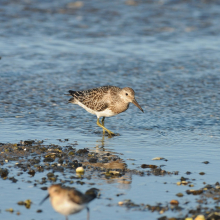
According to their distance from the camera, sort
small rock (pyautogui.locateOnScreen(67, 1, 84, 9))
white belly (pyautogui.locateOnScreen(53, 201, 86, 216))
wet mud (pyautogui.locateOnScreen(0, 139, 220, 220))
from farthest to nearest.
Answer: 1. small rock (pyautogui.locateOnScreen(67, 1, 84, 9))
2. wet mud (pyautogui.locateOnScreen(0, 139, 220, 220))
3. white belly (pyautogui.locateOnScreen(53, 201, 86, 216))

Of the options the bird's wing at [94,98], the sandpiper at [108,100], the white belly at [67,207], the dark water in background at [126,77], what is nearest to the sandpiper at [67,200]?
the white belly at [67,207]

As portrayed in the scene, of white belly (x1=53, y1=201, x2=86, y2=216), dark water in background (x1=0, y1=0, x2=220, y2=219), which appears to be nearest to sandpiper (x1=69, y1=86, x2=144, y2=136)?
dark water in background (x1=0, y1=0, x2=220, y2=219)

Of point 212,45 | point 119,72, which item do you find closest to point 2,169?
point 119,72

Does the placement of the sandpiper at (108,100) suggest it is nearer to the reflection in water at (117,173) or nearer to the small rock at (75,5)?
the reflection in water at (117,173)

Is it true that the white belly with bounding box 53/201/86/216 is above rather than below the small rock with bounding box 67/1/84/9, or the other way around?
below

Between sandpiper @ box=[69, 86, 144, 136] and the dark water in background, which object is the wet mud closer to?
the dark water in background

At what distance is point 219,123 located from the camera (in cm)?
1141

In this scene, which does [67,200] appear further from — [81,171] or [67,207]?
[81,171]

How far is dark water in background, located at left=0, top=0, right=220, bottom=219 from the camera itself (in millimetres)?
9234

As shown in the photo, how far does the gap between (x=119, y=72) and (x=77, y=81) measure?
181cm

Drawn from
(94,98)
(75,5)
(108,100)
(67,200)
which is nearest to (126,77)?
(94,98)

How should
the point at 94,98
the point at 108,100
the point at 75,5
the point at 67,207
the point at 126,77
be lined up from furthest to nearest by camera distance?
the point at 75,5 → the point at 126,77 → the point at 94,98 → the point at 108,100 → the point at 67,207

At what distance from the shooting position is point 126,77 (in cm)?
1564

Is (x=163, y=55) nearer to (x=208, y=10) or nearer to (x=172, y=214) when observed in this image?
(x=208, y=10)
